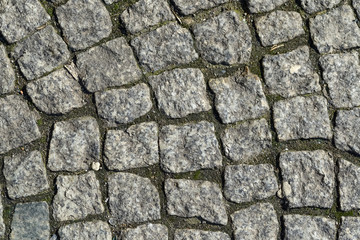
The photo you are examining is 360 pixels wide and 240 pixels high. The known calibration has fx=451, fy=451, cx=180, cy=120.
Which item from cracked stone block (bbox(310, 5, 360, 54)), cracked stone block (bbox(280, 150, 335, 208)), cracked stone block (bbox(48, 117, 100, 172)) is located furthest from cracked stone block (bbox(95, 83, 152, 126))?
cracked stone block (bbox(310, 5, 360, 54))

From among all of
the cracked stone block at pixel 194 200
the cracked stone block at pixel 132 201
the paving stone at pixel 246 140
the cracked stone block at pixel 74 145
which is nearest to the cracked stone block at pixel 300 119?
the paving stone at pixel 246 140

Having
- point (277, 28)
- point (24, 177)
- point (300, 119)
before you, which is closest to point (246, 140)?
point (300, 119)

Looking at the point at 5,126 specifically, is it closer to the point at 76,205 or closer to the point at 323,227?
the point at 76,205

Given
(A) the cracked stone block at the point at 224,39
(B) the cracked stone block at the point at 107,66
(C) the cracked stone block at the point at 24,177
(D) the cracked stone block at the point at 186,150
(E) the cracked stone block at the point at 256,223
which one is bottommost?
(E) the cracked stone block at the point at 256,223

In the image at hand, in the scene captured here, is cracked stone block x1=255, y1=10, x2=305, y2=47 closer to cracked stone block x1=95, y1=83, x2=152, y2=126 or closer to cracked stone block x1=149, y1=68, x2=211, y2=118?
cracked stone block x1=149, y1=68, x2=211, y2=118

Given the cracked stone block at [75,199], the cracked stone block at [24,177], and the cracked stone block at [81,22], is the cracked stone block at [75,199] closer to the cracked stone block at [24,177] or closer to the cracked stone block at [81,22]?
the cracked stone block at [24,177]

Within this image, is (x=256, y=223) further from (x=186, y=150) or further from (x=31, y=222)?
(x=31, y=222)

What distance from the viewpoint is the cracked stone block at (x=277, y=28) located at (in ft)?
10.7

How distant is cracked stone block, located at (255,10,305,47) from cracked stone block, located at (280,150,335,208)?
82cm

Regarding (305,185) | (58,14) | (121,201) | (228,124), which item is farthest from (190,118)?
(58,14)

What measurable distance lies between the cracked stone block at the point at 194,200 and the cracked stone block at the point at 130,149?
22 cm

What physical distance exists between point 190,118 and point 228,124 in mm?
271

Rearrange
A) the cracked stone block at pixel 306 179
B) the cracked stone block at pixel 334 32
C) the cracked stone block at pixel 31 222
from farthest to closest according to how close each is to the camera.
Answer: the cracked stone block at pixel 334 32
the cracked stone block at pixel 306 179
the cracked stone block at pixel 31 222

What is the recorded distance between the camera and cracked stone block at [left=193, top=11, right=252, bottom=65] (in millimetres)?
3209
